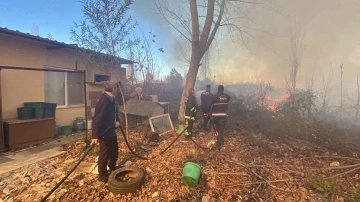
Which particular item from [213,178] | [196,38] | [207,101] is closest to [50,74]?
[196,38]

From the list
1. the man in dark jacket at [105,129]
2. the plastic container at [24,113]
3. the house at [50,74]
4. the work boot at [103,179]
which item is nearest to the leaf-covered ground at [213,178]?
the work boot at [103,179]

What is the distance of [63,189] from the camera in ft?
12.9

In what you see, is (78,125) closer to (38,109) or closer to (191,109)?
(38,109)

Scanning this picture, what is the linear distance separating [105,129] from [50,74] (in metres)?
5.28

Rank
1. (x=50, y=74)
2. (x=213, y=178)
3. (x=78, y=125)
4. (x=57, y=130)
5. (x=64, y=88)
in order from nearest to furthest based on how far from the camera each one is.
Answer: (x=213, y=178)
(x=57, y=130)
(x=50, y=74)
(x=78, y=125)
(x=64, y=88)

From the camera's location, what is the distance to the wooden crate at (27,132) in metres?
5.92

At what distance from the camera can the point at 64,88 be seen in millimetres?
8516

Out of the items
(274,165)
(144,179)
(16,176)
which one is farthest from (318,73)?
(16,176)

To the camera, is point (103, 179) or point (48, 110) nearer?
point (103, 179)

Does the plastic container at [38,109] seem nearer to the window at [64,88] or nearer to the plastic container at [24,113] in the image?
the plastic container at [24,113]

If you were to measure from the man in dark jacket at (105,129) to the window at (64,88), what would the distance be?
16.0 feet

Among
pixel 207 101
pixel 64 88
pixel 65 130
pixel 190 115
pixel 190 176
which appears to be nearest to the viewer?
pixel 190 176

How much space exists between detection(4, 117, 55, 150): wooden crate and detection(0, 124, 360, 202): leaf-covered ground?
1.30 metres

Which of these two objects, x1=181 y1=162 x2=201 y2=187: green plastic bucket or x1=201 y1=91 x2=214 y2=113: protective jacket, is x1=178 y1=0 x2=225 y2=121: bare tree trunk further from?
x1=181 y1=162 x2=201 y2=187: green plastic bucket
